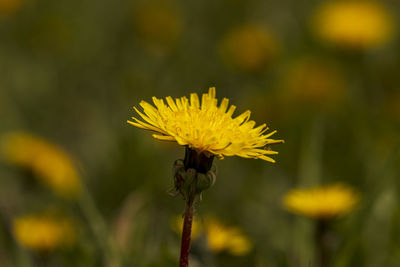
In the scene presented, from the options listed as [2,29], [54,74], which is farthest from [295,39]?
[2,29]

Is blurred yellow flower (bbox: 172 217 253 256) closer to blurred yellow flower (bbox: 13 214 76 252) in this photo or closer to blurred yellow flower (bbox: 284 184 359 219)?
blurred yellow flower (bbox: 284 184 359 219)

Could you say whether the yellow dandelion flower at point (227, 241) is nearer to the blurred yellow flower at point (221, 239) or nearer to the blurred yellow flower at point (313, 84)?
the blurred yellow flower at point (221, 239)

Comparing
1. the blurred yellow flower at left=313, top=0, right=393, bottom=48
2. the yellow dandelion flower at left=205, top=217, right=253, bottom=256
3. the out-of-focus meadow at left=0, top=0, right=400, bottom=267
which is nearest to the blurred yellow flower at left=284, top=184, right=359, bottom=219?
the out-of-focus meadow at left=0, top=0, right=400, bottom=267

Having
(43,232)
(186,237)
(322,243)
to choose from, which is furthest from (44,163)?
(186,237)

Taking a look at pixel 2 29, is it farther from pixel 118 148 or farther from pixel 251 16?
pixel 118 148

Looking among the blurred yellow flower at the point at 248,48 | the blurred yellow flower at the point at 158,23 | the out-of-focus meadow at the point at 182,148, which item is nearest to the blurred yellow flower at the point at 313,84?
the out-of-focus meadow at the point at 182,148

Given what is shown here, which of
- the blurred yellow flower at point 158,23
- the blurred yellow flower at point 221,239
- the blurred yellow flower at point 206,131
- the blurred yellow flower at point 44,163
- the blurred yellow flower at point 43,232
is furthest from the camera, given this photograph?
the blurred yellow flower at point 158,23
